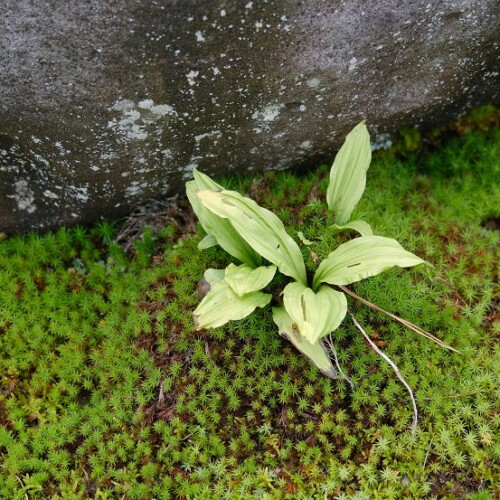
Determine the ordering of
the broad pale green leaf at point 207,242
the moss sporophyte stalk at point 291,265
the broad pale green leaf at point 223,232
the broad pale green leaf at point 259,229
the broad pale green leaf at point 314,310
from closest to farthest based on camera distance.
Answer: the broad pale green leaf at point 314,310 → the moss sporophyte stalk at point 291,265 → the broad pale green leaf at point 259,229 → the broad pale green leaf at point 223,232 → the broad pale green leaf at point 207,242

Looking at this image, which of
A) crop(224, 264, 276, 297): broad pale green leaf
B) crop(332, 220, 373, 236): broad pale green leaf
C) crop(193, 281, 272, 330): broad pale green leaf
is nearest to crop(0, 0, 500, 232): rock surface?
crop(332, 220, 373, 236): broad pale green leaf

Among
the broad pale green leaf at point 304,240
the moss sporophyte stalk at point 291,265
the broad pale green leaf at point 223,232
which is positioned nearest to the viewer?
the moss sporophyte stalk at point 291,265

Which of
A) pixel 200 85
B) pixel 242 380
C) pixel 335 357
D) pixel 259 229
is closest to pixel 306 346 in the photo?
pixel 335 357

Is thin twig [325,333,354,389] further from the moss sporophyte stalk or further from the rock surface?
the rock surface

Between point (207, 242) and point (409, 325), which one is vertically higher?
point (207, 242)

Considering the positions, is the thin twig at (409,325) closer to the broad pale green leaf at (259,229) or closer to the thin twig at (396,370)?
the thin twig at (396,370)

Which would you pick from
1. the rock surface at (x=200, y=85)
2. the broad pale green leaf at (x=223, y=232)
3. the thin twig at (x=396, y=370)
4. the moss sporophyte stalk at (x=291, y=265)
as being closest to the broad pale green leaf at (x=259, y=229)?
the moss sporophyte stalk at (x=291, y=265)

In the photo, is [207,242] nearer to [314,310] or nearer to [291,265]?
[291,265]
